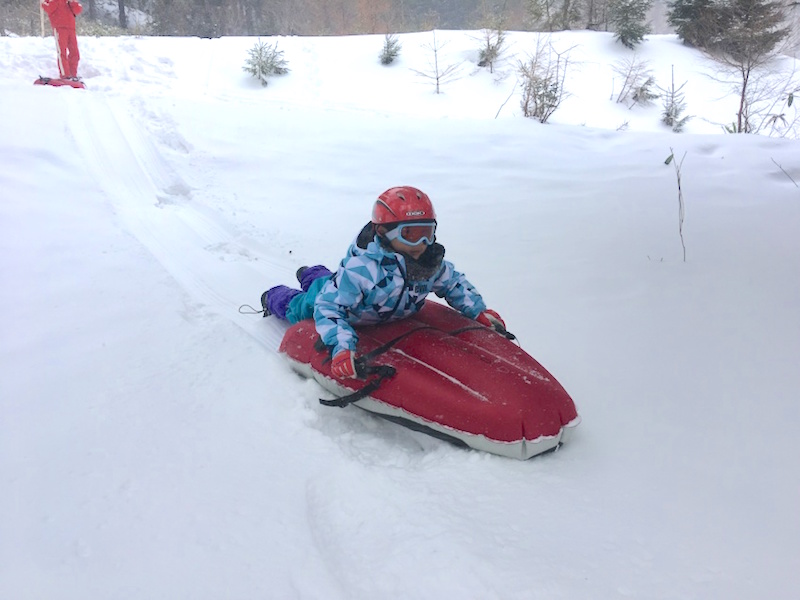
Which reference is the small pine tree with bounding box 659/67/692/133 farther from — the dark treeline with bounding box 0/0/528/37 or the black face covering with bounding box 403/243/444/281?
the black face covering with bounding box 403/243/444/281

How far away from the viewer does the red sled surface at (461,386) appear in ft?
7.12

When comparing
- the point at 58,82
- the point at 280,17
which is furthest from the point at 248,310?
the point at 280,17

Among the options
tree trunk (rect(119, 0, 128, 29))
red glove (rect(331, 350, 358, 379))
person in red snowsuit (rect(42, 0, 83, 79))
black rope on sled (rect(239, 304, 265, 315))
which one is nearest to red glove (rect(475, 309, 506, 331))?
red glove (rect(331, 350, 358, 379))

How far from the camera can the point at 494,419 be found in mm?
2170

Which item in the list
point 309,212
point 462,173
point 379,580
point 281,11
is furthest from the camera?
point 281,11

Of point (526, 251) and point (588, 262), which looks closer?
point (588, 262)

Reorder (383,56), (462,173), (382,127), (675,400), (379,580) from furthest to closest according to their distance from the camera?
1. (383,56)
2. (382,127)
3. (462,173)
4. (675,400)
5. (379,580)

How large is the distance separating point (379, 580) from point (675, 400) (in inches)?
68.3

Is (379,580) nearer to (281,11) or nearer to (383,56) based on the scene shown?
(383,56)

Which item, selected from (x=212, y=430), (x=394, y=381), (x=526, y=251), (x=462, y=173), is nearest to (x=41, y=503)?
(x=212, y=430)

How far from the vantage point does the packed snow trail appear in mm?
3758

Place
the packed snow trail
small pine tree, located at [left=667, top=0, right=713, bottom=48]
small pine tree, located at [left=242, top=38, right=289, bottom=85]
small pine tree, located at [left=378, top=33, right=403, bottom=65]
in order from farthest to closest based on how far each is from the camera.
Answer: small pine tree, located at [left=378, top=33, right=403, bottom=65], small pine tree, located at [left=667, top=0, right=713, bottom=48], small pine tree, located at [left=242, top=38, right=289, bottom=85], the packed snow trail

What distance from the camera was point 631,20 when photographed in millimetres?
13047

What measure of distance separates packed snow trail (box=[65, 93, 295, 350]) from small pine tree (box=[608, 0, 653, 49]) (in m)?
11.7
